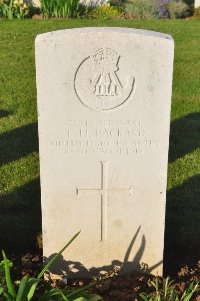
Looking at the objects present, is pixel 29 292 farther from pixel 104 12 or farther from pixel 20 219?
pixel 104 12

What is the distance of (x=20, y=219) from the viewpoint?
4.61 m

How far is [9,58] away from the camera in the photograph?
1007 cm

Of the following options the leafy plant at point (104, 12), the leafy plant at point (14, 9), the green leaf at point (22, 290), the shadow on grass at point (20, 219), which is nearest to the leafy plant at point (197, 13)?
the leafy plant at point (104, 12)

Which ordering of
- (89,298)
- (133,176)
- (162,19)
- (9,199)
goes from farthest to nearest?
1. (162,19)
2. (9,199)
3. (133,176)
4. (89,298)

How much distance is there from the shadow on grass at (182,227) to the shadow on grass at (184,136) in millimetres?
755

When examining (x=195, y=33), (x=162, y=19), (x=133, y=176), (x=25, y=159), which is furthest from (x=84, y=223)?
(x=162, y=19)

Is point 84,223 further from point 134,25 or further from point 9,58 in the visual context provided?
point 134,25

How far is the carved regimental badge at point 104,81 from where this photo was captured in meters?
3.21

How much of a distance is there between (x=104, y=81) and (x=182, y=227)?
182 cm

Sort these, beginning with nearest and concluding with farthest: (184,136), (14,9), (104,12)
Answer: (184,136) → (14,9) → (104,12)

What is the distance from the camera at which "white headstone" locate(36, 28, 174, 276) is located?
320 centimetres

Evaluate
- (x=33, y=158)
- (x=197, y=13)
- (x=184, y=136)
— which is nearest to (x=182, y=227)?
(x=33, y=158)

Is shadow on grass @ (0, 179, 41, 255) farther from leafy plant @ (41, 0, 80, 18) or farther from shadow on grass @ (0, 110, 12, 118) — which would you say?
leafy plant @ (41, 0, 80, 18)

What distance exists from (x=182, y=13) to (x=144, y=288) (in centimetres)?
1303
